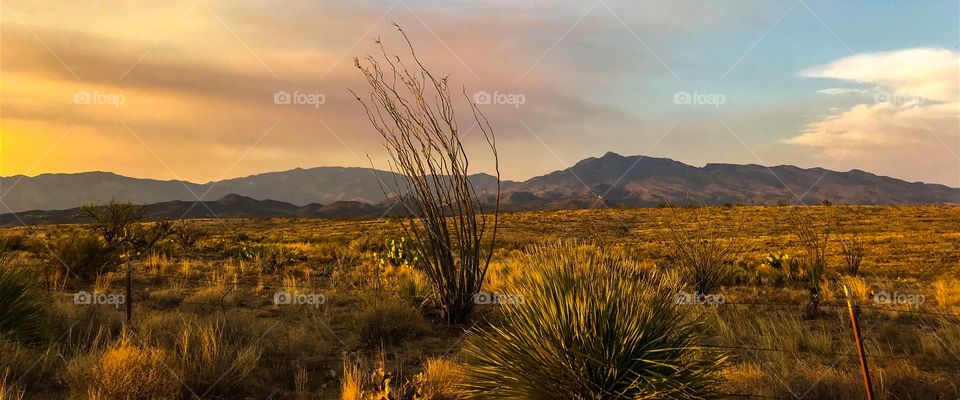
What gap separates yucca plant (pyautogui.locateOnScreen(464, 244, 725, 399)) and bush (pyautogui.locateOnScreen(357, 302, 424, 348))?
3.03 metres

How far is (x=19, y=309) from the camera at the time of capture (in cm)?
577

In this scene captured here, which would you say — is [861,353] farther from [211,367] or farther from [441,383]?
[211,367]

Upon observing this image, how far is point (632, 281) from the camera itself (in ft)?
12.8

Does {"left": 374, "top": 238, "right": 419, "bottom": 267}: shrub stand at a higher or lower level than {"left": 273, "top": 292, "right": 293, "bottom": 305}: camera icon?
higher

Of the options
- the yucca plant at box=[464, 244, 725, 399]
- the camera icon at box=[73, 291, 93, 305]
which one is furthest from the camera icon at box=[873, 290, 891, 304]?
the camera icon at box=[73, 291, 93, 305]

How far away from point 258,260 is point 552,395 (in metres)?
12.4

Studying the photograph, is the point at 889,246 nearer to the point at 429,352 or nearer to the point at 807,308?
Result: the point at 807,308

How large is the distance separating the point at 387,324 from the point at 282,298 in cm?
338

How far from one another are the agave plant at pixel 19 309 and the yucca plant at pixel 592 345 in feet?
16.9

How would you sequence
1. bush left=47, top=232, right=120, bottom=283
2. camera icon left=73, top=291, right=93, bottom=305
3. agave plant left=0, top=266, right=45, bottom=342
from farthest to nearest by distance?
1. bush left=47, top=232, right=120, bottom=283
2. camera icon left=73, top=291, right=93, bottom=305
3. agave plant left=0, top=266, right=45, bottom=342

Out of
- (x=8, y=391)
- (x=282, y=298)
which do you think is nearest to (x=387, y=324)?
(x=282, y=298)

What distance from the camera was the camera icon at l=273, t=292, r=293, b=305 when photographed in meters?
9.11

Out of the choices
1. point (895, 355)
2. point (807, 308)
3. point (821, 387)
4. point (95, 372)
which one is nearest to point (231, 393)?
point (95, 372)

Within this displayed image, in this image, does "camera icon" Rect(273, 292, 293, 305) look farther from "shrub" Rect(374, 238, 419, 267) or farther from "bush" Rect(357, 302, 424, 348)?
"shrub" Rect(374, 238, 419, 267)
